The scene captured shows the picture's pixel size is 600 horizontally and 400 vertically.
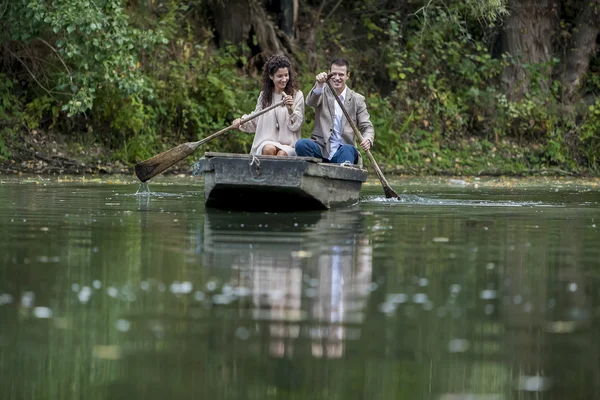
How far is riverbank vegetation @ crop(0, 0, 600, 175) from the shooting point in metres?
22.7

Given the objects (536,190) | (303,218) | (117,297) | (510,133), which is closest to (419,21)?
(510,133)

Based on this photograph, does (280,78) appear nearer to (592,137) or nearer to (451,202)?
(451,202)

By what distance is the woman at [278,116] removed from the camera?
1383cm

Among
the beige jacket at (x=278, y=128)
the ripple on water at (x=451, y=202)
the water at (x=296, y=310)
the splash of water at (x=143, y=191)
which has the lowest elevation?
the water at (x=296, y=310)

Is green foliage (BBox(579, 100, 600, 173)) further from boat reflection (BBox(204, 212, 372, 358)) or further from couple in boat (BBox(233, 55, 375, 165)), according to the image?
boat reflection (BBox(204, 212, 372, 358))

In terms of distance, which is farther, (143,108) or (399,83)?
(399,83)

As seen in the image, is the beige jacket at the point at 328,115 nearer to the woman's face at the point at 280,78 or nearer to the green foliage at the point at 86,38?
the woman's face at the point at 280,78

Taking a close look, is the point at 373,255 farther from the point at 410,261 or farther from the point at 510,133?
the point at 510,133

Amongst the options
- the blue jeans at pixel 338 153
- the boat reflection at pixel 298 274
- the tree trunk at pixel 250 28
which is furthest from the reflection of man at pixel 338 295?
the tree trunk at pixel 250 28

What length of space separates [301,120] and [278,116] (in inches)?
11.2

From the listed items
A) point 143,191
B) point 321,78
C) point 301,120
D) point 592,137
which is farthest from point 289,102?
point 592,137

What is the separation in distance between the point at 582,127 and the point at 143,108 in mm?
9664

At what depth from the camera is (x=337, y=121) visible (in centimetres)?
1473

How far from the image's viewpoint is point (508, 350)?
555cm
